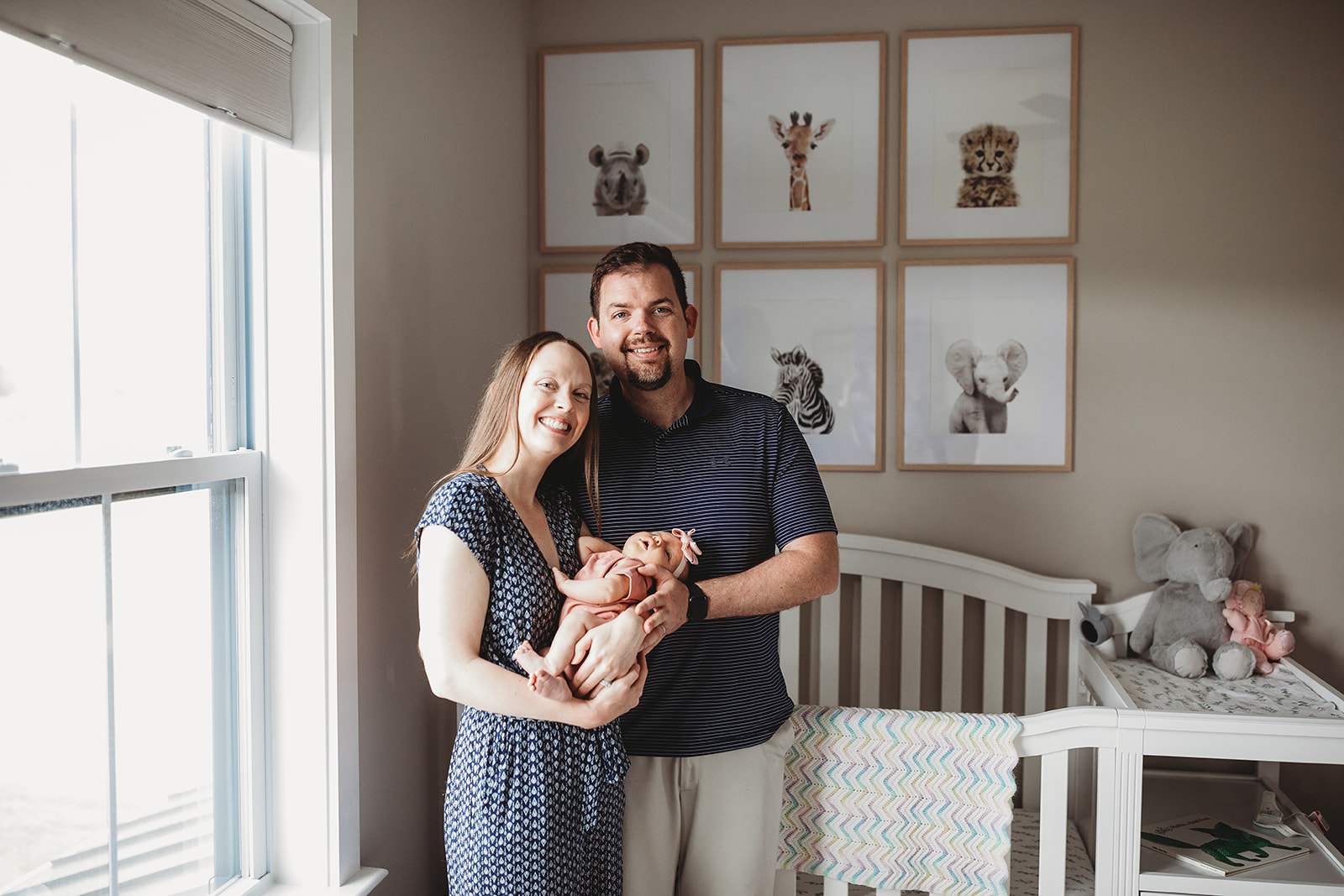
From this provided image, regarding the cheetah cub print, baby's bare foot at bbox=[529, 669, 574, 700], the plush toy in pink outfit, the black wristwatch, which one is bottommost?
the plush toy in pink outfit

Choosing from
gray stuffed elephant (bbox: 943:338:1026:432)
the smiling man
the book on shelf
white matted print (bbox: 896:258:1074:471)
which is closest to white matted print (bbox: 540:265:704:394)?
white matted print (bbox: 896:258:1074:471)

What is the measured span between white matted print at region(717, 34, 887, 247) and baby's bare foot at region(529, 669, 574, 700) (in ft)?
5.20

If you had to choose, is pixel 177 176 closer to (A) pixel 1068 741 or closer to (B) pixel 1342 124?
(A) pixel 1068 741

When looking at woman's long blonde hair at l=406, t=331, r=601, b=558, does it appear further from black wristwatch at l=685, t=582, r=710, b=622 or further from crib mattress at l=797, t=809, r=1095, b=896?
crib mattress at l=797, t=809, r=1095, b=896

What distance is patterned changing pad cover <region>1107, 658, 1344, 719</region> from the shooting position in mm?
1837

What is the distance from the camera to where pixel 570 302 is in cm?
246

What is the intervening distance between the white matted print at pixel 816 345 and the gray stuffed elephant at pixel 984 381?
8.0 inches

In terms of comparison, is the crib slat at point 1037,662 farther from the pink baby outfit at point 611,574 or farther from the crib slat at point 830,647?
the pink baby outfit at point 611,574

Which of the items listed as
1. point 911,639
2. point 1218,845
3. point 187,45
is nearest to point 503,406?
point 187,45

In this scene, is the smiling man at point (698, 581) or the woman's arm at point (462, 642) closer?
the woman's arm at point (462, 642)

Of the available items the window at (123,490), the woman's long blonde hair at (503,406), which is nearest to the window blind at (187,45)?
the window at (123,490)

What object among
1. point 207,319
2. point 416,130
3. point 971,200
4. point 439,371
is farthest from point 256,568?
point 971,200

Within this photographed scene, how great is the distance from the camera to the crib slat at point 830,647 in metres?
2.37

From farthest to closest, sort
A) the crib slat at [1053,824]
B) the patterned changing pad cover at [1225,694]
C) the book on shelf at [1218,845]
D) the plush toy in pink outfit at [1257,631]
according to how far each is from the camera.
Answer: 1. the plush toy in pink outfit at [1257,631]
2. the patterned changing pad cover at [1225,694]
3. the book on shelf at [1218,845]
4. the crib slat at [1053,824]
